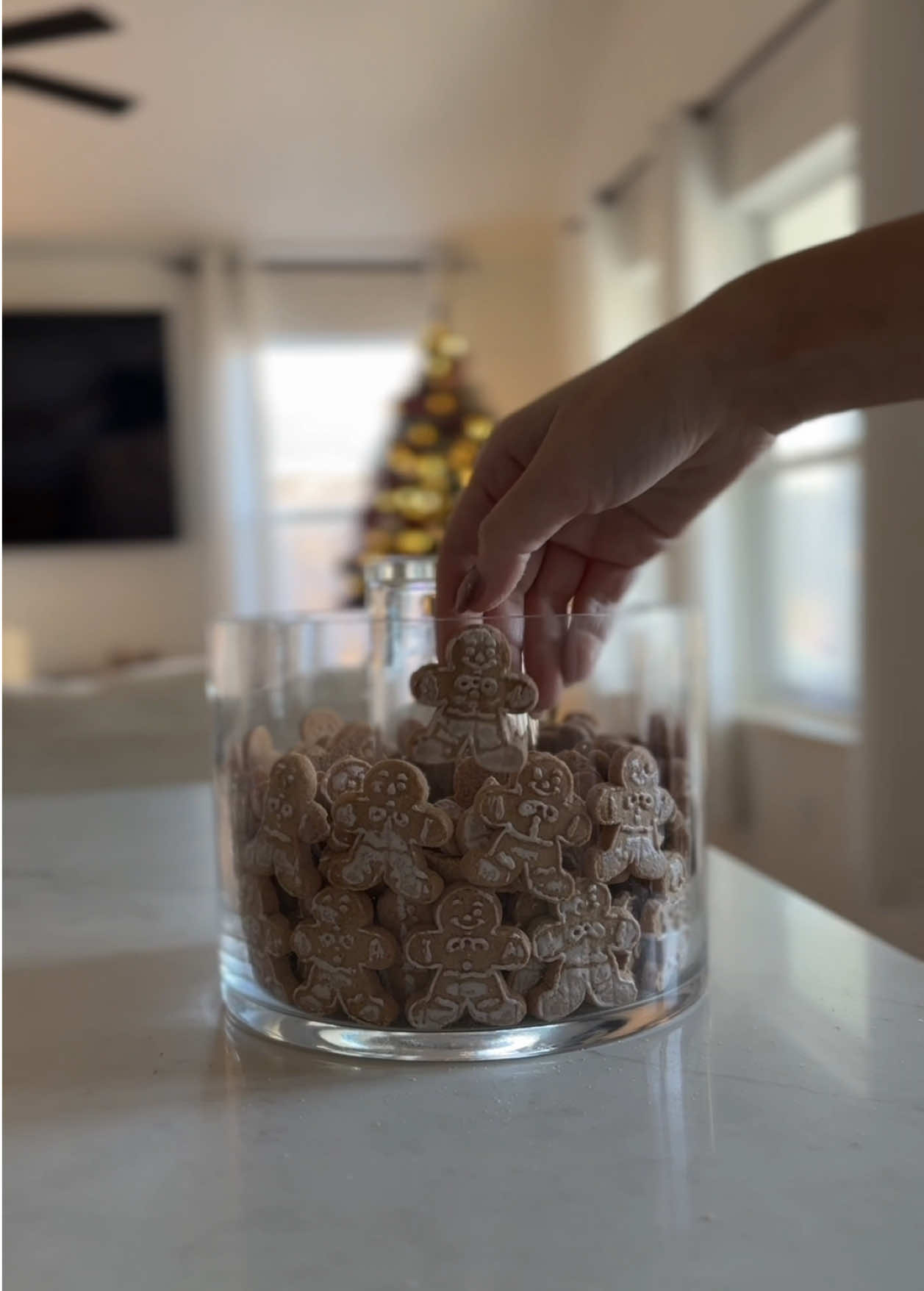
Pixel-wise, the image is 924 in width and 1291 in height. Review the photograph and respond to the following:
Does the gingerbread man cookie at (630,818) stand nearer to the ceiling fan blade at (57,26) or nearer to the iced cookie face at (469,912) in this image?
the iced cookie face at (469,912)

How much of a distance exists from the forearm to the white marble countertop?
0.90ft

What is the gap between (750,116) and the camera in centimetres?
336

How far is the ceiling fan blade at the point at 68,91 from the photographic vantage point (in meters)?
3.12

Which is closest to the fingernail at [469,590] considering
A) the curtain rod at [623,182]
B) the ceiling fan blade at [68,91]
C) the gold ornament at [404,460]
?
the ceiling fan blade at [68,91]

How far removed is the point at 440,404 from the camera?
5.42m

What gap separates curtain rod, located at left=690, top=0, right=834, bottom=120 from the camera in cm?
291

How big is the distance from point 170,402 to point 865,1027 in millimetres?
5650

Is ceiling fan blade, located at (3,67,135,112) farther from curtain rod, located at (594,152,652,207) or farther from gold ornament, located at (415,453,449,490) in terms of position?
gold ornament, located at (415,453,449,490)

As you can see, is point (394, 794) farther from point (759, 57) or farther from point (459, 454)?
point (459, 454)

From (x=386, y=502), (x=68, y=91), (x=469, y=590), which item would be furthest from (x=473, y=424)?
(x=469, y=590)

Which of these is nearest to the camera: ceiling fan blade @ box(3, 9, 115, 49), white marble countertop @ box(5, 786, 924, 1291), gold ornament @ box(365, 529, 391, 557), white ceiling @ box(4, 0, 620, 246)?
white marble countertop @ box(5, 786, 924, 1291)

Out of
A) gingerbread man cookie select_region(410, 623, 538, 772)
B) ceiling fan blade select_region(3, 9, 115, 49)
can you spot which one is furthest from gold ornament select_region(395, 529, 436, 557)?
gingerbread man cookie select_region(410, 623, 538, 772)

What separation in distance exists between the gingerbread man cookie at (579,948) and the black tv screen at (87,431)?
5.47m

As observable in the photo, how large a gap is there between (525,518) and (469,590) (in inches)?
2.7
